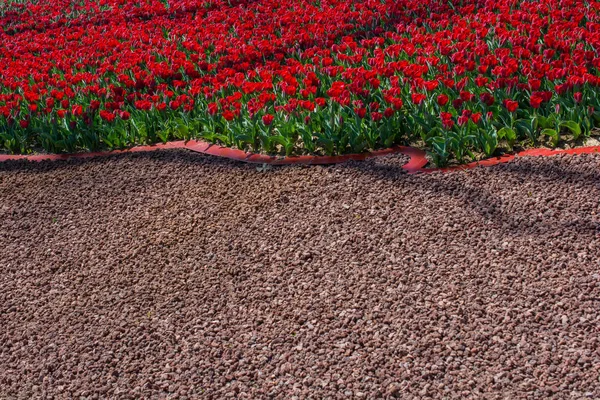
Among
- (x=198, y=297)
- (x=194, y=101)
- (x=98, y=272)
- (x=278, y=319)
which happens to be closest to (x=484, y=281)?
(x=278, y=319)

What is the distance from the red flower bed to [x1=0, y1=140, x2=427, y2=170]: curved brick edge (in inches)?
2.2

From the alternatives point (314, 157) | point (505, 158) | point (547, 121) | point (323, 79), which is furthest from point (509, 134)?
point (323, 79)

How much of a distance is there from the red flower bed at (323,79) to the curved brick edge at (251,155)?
2.2 inches

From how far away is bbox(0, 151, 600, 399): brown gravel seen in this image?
2.61 metres

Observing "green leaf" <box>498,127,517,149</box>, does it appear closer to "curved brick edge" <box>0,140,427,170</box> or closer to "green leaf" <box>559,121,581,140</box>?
"green leaf" <box>559,121,581,140</box>

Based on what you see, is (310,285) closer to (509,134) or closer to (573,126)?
(509,134)

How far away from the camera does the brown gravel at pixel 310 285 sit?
8.55 ft

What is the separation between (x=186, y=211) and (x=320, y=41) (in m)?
2.39

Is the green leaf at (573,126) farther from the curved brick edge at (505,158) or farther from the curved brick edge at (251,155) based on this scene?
the curved brick edge at (251,155)

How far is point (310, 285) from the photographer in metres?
3.07

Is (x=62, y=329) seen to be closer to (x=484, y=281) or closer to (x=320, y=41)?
(x=484, y=281)

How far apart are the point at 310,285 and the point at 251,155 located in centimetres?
132

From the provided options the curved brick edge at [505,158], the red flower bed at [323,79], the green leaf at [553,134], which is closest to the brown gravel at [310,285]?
the curved brick edge at [505,158]

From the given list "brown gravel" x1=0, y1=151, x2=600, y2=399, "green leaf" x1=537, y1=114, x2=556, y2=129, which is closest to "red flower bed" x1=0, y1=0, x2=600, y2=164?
"green leaf" x1=537, y1=114, x2=556, y2=129
